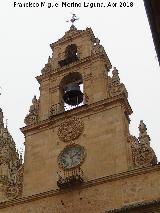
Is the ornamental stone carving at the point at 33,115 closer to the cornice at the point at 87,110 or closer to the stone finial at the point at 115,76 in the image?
the cornice at the point at 87,110

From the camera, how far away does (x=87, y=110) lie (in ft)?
65.7

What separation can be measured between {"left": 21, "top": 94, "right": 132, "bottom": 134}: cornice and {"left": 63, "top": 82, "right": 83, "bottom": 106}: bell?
3.28 feet

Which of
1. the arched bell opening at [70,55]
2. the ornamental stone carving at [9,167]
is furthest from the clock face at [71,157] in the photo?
the arched bell opening at [70,55]

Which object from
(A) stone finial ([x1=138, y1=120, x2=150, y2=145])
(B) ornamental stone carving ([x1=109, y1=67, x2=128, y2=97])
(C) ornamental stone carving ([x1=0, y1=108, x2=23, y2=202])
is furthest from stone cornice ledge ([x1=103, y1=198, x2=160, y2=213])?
(B) ornamental stone carving ([x1=109, y1=67, x2=128, y2=97])

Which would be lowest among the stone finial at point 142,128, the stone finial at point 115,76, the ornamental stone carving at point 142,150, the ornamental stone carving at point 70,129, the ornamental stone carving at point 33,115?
the ornamental stone carving at point 142,150

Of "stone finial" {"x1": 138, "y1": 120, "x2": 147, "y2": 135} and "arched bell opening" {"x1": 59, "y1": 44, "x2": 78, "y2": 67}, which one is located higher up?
"arched bell opening" {"x1": 59, "y1": 44, "x2": 78, "y2": 67}

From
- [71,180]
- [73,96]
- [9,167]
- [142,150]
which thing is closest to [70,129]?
[73,96]

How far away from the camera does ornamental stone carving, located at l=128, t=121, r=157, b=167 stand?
1728cm

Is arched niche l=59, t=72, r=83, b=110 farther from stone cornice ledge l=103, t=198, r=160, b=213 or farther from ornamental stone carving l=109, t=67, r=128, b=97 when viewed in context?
stone cornice ledge l=103, t=198, r=160, b=213

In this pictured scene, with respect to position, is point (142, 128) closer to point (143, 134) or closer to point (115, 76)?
point (143, 134)

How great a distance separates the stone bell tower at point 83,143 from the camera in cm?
1706

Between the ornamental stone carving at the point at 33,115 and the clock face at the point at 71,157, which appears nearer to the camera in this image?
the clock face at the point at 71,157

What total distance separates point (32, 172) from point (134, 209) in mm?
5310

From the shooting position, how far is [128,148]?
17922 mm
